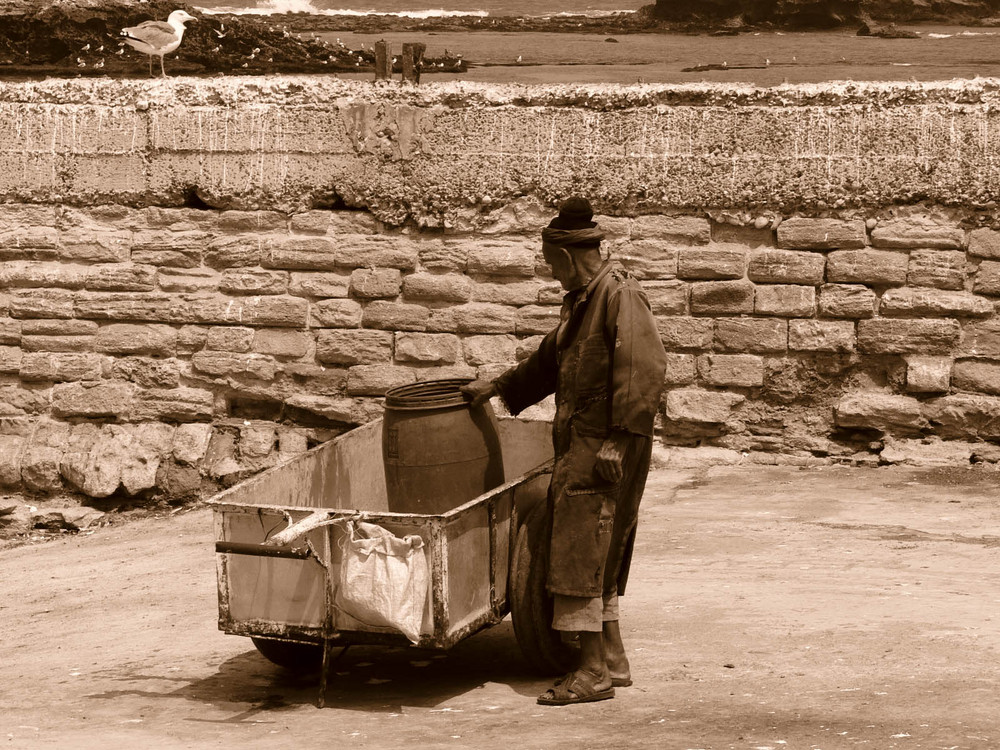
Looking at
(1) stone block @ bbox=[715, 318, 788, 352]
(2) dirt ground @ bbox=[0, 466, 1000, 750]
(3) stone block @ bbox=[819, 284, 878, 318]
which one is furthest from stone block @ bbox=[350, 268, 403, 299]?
(3) stone block @ bbox=[819, 284, 878, 318]

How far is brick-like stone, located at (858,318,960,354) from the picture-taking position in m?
8.27

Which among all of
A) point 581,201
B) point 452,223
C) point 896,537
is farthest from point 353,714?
point 452,223

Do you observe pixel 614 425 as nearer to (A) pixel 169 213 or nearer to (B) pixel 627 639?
(B) pixel 627 639

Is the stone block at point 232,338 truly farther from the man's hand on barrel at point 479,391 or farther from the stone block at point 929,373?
the stone block at point 929,373

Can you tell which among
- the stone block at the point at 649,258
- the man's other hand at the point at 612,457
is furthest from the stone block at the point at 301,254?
the man's other hand at the point at 612,457

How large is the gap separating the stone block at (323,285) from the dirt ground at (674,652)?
1.66 metres

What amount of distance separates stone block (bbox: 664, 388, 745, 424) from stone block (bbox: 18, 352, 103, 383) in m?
3.59

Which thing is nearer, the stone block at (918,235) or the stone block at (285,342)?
the stone block at (918,235)

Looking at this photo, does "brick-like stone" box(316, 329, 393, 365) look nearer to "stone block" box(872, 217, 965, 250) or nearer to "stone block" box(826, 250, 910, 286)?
"stone block" box(826, 250, 910, 286)

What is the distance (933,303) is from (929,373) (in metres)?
0.41

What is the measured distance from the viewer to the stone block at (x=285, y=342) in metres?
8.90

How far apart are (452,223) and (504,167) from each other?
46 cm

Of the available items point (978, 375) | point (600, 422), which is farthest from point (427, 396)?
point (978, 375)

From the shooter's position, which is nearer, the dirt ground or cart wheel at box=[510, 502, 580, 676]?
the dirt ground
